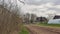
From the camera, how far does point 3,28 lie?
752cm

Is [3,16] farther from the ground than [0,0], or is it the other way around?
[0,0]

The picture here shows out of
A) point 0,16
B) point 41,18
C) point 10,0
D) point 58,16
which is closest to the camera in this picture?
Answer: point 0,16

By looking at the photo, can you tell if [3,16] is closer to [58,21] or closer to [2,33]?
[2,33]

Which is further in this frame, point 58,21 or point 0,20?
point 58,21

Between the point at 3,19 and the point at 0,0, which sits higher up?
the point at 0,0

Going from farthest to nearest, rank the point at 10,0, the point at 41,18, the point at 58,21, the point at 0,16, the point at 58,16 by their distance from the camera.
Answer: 1. the point at 41,18
2. the point at 58,16
3. the point at 58,21
4. the point at 10,0
5. the point at 0,16


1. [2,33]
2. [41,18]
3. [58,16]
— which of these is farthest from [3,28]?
[41,18]

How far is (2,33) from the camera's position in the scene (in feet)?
24.4

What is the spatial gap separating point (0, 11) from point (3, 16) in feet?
1.35

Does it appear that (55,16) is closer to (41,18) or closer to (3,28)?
(41,18)

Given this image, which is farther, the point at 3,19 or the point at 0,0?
the point at 0,0

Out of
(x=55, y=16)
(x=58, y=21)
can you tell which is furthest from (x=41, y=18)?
(x=58, y=21)

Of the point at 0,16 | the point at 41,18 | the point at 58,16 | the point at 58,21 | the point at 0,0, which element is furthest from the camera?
the point at 41,18

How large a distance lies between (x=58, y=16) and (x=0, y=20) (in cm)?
9531
